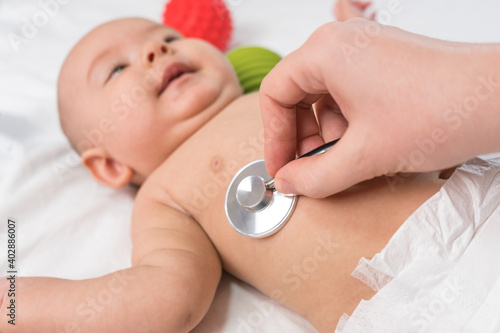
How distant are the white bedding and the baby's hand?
70mm

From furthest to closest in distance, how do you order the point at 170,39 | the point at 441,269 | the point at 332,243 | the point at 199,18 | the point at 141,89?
1. the point at 199,18
2. the point at 170,39
3. the point at 141,89
4. the point at 332,243
5. the point at 441,269

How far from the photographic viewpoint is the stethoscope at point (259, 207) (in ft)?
2.74

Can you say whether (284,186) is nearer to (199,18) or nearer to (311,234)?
(311,234)

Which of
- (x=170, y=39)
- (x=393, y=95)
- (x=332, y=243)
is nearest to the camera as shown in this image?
(x=393, y=95)

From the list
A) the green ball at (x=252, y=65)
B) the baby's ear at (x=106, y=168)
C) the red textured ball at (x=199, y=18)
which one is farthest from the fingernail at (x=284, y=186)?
the red textured ball at (x=199, y=18)

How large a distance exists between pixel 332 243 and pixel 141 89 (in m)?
0.63

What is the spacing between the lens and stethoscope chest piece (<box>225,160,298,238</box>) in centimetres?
84

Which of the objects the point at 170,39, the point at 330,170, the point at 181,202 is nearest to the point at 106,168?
the point at 181,202

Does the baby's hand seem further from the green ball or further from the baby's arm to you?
the baby's arm

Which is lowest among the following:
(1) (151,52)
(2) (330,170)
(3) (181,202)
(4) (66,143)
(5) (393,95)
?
(4) (66,143)

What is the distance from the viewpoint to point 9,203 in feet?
3.79

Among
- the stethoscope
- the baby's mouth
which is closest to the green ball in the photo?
the baby's mouth

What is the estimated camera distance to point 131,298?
2.76 feet

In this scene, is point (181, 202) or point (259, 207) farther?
point (181, 202)
